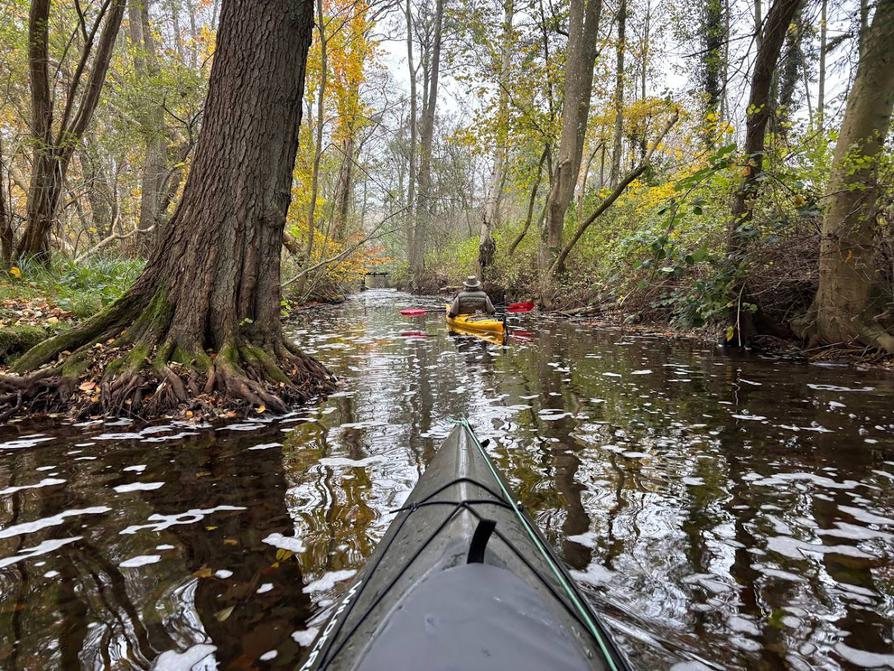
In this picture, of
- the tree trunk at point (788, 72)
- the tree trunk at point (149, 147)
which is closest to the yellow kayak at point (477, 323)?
the tree trunk at point (788, 72)

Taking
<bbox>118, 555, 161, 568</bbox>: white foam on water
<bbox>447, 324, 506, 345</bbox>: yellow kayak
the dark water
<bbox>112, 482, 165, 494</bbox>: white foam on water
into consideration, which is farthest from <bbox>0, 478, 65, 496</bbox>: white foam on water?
<bbox>447, 324, 506, 345</bbox>: yellow kayak

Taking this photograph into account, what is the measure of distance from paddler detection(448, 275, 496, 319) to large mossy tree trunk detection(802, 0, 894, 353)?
6661 mm

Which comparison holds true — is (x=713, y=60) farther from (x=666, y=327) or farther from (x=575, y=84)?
(x=575, y=84)

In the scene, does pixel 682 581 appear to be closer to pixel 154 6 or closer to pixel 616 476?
pixel 616 476

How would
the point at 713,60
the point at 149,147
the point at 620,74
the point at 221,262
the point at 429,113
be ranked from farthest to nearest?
the point at 429,113, the point at 620,74, the point at 149,147, the point at 713,60, the point at 221,262

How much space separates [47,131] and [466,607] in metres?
10.1

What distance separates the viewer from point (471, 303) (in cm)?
1198

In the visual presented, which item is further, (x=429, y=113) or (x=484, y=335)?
(x=429, y=113)

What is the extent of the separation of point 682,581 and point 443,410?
3.04 m

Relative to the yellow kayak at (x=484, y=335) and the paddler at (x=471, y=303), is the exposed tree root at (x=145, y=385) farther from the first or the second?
the paddler at (x=471, y=303)

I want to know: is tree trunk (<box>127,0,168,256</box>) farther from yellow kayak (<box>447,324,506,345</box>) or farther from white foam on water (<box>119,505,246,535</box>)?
white foam on water (<box>119,505,246,535</box>)

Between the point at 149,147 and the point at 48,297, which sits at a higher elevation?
the point at 149,147

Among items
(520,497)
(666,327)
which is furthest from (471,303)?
(520,497)

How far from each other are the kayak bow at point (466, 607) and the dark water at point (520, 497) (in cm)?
55
